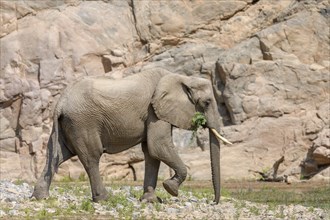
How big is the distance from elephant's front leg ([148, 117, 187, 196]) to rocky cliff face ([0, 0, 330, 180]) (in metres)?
11.9

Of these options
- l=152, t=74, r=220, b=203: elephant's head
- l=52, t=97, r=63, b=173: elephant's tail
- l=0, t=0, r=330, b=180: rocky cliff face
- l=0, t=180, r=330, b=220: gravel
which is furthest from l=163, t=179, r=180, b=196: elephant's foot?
l=0, t=0, r=330, b=180: rocky cliff face

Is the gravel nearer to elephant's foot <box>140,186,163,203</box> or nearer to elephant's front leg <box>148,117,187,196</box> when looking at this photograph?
elephant's foot <box>140,186,163,203</box>

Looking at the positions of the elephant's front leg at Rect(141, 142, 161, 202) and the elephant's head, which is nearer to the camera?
the elephant's head

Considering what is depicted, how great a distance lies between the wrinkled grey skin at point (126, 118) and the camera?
17.7m

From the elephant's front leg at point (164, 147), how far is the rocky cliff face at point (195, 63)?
11912 millimetres

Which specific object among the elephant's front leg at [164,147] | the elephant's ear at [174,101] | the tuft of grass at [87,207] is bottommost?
the tuft of grass at [87,207]

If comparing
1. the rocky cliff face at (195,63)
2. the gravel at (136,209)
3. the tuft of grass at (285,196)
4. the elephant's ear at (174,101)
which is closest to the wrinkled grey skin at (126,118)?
the elephant's ear at (174,101)

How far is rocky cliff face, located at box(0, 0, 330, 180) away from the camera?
31078 mm

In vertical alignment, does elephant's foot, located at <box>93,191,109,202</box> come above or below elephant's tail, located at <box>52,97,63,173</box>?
below

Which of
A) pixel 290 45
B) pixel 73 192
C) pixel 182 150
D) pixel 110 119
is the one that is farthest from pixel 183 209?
pixel 290 45

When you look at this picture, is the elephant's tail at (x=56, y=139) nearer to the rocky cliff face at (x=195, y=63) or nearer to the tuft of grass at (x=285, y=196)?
the tuft of grass at (x=285, y=196)

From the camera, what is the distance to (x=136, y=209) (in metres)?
16.7

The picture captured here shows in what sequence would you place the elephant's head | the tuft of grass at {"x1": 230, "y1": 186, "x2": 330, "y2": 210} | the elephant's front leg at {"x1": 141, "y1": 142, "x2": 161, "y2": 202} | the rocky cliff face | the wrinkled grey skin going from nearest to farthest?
1. the wrinkled grey skin
2. the elephant's head
3. the elephant's front leg at {"x1": 141, "y1": 142, "x2": 161, "y2": 202}
4. the tuft of grass at {"x1": 230, "y1": 186, "x2": 330, "y2": 210}
5. the rocky cliff face

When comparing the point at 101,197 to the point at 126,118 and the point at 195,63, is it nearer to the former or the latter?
the point at 126,118
